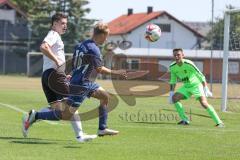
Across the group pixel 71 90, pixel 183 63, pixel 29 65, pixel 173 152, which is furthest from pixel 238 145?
pixel 29 65

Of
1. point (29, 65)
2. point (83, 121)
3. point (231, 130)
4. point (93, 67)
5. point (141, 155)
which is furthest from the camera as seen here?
point (29, 65)

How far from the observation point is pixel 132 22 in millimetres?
86188

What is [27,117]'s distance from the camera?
34.3 feet

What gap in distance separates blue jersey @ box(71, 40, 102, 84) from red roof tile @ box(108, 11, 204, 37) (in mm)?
71538

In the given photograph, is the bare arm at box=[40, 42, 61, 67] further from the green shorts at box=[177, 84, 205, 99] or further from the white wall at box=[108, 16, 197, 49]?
the white wall at box=[108, 16, 197, 49]

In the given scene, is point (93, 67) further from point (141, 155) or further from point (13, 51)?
point (13, 51)

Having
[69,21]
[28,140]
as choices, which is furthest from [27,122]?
[69,21]

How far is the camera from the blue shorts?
10.1m

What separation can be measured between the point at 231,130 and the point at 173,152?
383 centimetres

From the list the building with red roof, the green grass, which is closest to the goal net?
the green grass

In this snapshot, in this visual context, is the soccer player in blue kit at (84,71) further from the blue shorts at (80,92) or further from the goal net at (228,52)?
the goal net at (228,52)

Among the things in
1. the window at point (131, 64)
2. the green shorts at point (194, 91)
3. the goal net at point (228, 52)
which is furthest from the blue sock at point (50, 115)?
the window at point (131, 64)

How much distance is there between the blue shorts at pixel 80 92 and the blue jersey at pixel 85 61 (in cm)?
8

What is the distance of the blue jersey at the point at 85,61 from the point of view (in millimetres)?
10008
